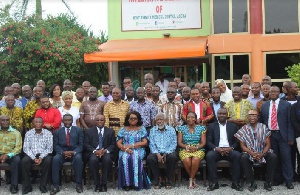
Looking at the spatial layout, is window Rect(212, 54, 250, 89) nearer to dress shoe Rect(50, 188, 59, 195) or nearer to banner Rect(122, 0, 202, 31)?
banner Rect(122, 0, 202, 31)

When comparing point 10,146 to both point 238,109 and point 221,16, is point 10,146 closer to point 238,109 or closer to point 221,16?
point 238,109

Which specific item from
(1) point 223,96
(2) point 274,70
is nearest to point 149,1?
(2) point 274,70

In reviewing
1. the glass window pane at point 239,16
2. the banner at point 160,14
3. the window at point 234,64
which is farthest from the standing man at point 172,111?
the banner at point 160,14

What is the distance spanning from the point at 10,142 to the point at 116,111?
2038mm

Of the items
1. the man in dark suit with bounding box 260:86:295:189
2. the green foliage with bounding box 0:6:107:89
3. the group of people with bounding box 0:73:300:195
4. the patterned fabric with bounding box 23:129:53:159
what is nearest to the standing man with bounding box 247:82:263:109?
the group of people with bounding box 0:73:300:195

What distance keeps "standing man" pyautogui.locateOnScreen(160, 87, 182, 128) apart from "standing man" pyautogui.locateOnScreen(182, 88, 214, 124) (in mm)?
122

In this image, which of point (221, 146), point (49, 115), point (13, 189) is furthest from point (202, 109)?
point (13, 189)

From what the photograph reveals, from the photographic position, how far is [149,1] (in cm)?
1738

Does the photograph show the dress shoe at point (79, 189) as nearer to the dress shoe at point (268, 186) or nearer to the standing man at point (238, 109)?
the standing man at point (238, 109)

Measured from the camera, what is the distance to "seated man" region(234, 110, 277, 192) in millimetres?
8805

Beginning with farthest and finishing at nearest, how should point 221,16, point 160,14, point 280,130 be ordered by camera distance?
1. point 160,14
2. point 221,16
3. point 280,130

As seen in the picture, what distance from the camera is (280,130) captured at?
896 cm

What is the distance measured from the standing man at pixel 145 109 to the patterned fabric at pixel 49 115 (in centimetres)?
144

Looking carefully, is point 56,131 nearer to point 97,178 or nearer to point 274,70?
point 97,178
